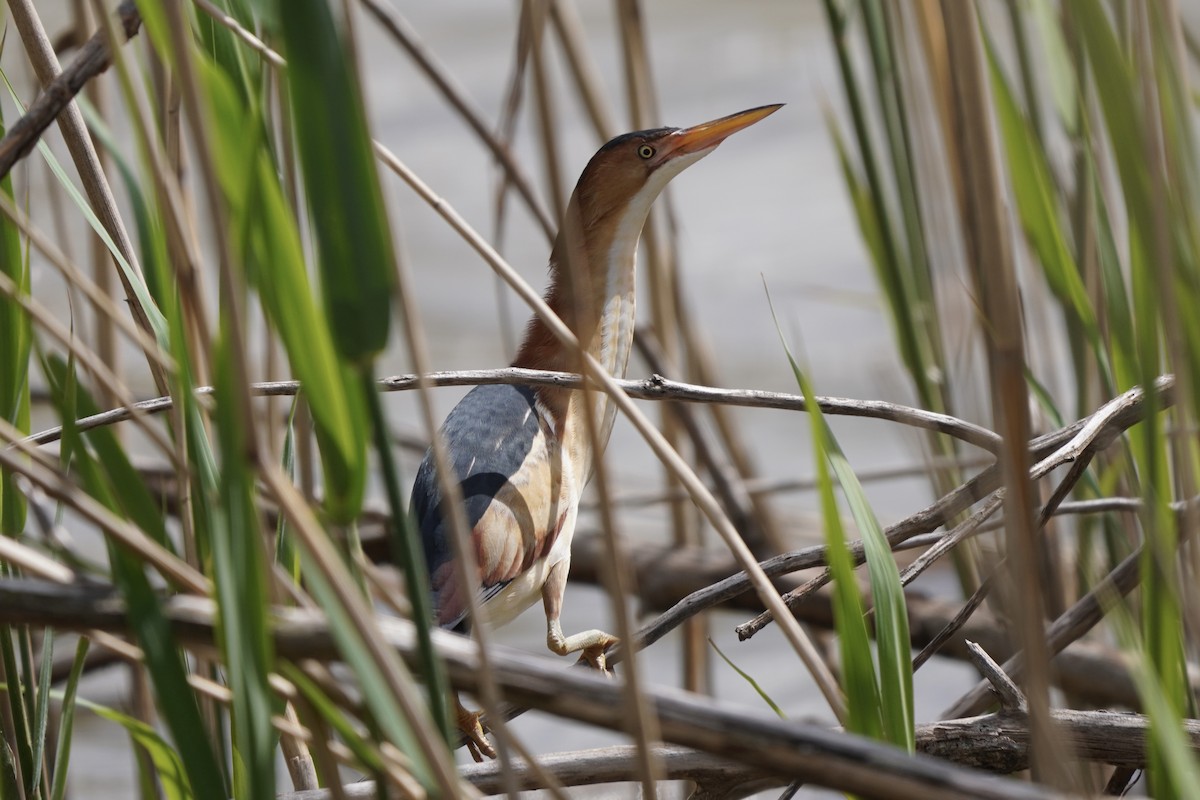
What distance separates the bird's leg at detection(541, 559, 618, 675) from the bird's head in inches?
22.1

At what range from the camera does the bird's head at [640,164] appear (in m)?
1.85

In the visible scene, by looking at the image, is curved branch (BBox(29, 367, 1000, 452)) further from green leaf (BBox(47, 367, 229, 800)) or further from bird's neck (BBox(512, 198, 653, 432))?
bird's neck (BBox(512, 198, 653, 432))

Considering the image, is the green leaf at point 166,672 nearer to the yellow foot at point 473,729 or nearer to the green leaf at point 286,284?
the green leaf at point 286,284

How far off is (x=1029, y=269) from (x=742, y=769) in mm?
829

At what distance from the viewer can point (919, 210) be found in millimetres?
1550

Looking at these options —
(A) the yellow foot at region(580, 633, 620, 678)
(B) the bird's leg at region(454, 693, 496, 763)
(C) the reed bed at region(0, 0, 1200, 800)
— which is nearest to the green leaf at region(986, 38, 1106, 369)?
(C) the reed bed at region(0, 0, 1200, 800)

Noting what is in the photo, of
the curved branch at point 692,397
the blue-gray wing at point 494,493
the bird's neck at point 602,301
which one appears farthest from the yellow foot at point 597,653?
the curved branch at point 692,397

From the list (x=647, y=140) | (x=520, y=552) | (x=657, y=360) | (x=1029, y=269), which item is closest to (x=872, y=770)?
(x=520, y=552)

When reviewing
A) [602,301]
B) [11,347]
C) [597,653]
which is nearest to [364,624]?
[11,347]

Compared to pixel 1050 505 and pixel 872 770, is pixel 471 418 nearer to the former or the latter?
pixel 1050 505

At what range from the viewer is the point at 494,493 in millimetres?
1599

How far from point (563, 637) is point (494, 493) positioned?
8.0 inches

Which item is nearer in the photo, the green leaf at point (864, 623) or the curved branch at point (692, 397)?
the green leaf at point (864, 623)

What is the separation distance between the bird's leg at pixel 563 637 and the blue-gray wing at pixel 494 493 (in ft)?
0.22
